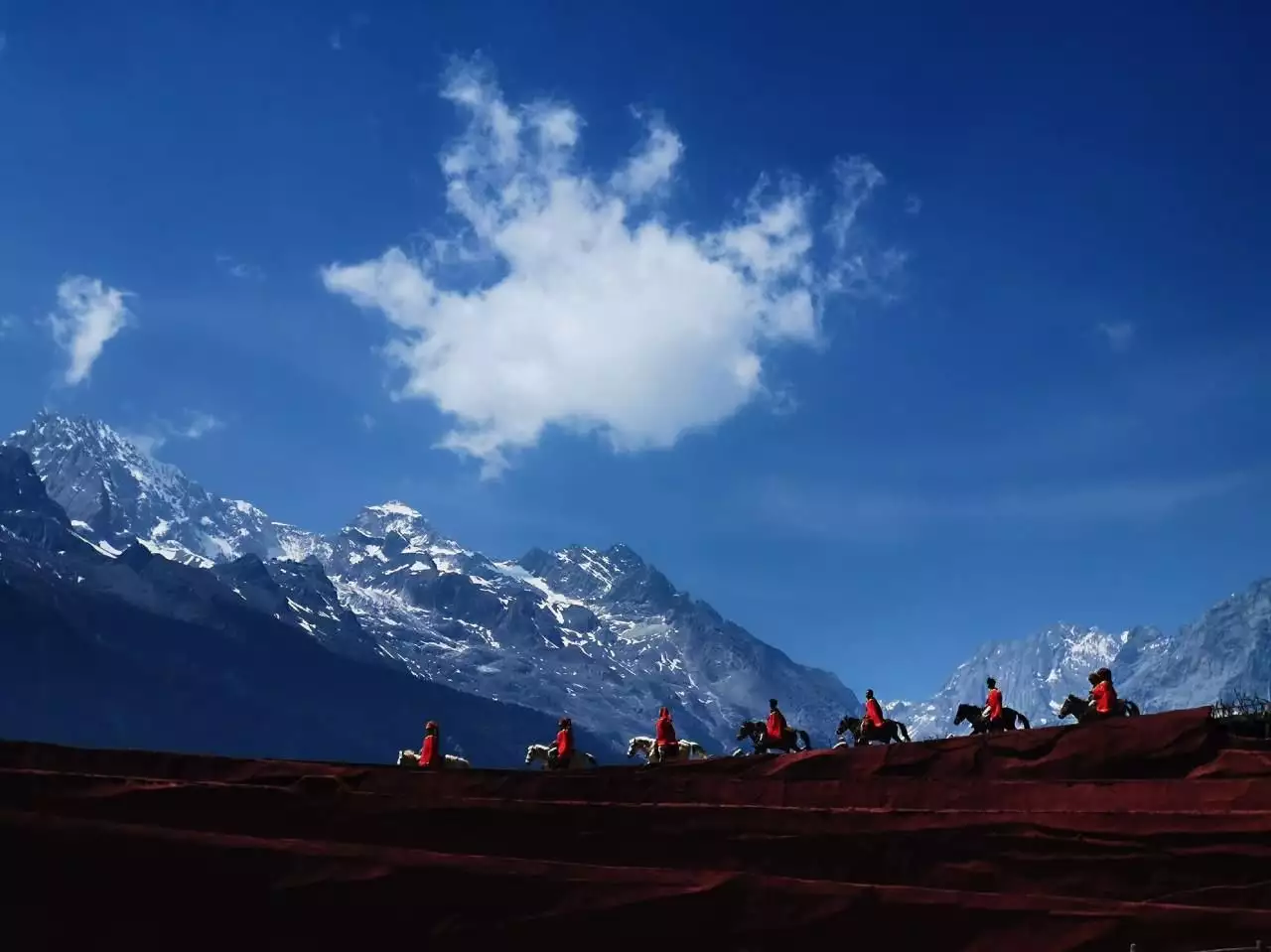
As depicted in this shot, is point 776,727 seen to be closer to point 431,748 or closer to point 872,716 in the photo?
point 872,716

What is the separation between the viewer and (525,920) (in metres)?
16.7

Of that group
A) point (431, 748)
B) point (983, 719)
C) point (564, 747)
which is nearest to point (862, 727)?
point (983, 719)

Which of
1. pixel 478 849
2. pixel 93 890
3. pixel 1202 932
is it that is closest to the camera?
pixel 1202 932

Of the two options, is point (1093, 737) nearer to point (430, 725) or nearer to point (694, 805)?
point (694, 805)

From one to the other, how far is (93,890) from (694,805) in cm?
895

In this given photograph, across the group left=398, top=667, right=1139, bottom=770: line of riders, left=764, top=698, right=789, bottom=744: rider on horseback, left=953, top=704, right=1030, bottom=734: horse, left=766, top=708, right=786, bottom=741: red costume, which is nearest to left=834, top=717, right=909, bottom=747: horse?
left=398, top=667, right=1139, bottom=770: line of riders

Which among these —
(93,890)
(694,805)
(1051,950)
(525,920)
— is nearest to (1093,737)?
(1051,950)

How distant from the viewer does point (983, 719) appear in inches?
1123

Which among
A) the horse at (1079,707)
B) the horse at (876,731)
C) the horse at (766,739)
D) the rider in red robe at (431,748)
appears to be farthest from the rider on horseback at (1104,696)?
the rider in red robe at (431,748)

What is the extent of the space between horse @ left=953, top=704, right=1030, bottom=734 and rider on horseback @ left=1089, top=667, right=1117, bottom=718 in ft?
7.22

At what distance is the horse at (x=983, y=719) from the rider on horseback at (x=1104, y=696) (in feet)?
7.22

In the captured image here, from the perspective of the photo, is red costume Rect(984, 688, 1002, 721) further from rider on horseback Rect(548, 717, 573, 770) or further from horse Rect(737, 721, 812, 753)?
rider on horseback Rect(548, 717, 573, 770)

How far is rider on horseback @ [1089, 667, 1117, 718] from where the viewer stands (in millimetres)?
23141

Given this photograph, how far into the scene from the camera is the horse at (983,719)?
26.9m
